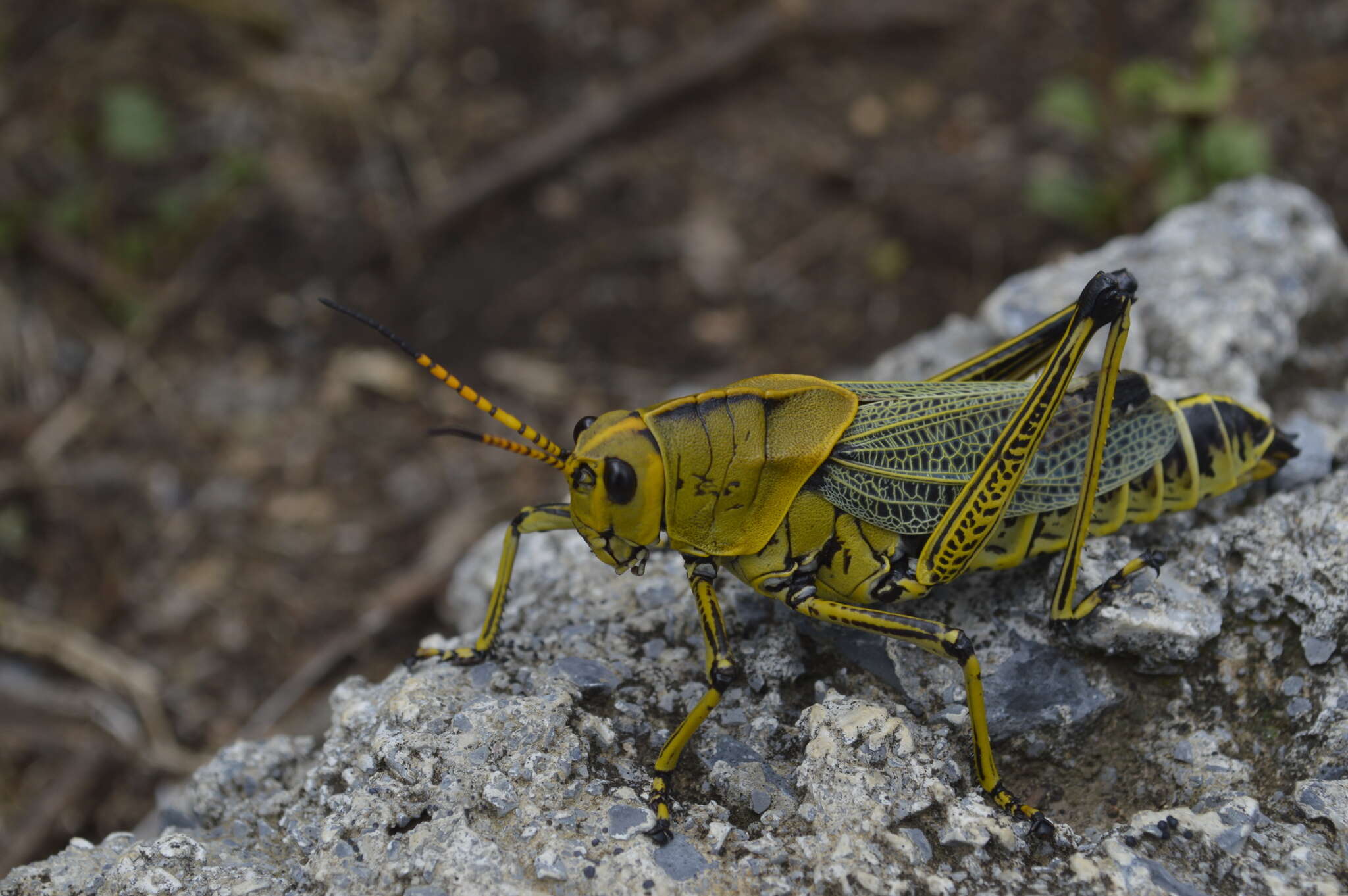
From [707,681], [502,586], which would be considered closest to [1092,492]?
[707,681]

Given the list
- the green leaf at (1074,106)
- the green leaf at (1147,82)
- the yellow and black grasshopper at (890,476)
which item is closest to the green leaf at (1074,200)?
the green leaf at (1074,106)

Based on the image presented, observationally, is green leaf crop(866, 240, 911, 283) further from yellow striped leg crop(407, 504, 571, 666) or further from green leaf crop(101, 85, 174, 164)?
green leaf crop(101, 85, 174, 164)

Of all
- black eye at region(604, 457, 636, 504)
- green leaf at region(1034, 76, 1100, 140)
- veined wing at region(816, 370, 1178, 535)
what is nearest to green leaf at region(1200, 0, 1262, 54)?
green leaf at region(1034, 76, 1100, 140)

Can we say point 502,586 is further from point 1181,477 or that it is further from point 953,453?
point 1181,477

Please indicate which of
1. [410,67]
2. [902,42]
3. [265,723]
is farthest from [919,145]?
[265,723]

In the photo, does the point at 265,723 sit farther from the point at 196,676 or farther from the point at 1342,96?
the point at 1342,96

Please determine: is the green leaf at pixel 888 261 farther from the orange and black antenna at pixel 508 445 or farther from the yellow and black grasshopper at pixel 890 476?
the orange and black antenna at pixel 508 445
